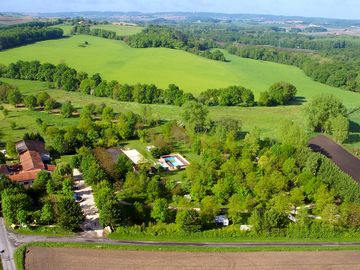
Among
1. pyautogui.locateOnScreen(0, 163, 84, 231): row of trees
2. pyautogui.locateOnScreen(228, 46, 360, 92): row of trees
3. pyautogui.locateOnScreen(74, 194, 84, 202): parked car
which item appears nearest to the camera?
pyautogui.locateOnScreen(0, 163, 84, 231): row of trees

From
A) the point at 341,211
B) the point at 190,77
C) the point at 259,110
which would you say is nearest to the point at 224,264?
the point at 341,211

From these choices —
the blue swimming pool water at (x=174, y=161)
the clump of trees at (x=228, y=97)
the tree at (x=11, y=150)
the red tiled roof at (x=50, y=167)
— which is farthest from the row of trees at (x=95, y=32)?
the red tiled roof at (x=50, y=167)

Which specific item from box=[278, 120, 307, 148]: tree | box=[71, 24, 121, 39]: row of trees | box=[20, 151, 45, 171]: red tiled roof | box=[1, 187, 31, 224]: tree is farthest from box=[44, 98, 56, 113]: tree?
box=[71, 24, 121, 39]: row of trees

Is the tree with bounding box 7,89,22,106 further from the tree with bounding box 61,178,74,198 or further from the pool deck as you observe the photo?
the tree with bounding box 61,178,74,198

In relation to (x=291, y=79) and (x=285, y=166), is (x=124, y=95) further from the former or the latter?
(x=291, y=79)

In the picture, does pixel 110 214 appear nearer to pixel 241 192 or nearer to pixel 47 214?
pixel 47 214
